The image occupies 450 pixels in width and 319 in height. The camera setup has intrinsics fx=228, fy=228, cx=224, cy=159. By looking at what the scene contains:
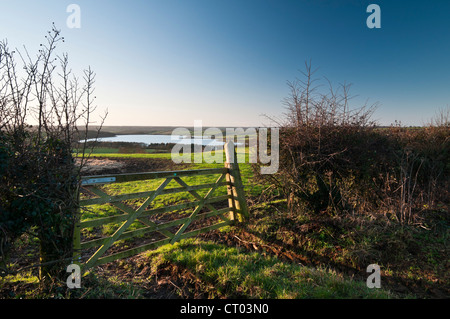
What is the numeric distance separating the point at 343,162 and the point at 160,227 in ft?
16.1

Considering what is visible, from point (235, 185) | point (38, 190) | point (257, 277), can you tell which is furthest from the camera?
point (235, 185)

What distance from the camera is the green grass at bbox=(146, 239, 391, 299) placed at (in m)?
3.26

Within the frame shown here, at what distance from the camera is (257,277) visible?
11.9 ft

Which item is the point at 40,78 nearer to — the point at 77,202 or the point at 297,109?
the point at 77,202

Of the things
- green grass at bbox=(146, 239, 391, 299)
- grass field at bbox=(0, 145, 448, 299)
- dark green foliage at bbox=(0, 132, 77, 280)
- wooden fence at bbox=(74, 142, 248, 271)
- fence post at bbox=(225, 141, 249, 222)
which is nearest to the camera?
dark green foliage at bbox=(0, 132, 77, 280)

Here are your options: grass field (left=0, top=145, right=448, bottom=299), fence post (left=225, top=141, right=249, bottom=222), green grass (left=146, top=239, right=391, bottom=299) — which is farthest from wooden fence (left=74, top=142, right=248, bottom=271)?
green grass (left=146, top=239, right=391, bottom=299)

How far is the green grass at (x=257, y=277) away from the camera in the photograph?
128 inches

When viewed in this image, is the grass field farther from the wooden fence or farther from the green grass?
the wooden fence

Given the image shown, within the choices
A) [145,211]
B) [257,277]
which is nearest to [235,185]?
[145,211]

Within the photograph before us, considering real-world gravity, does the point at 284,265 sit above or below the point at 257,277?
below

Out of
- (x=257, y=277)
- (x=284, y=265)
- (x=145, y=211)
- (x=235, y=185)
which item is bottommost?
(x=284, y=265)

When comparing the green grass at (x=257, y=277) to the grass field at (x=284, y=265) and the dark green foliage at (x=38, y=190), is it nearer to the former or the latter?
the grass field at (x=284, y=265)

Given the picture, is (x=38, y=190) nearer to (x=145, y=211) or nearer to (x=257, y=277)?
(x=145, y=211)

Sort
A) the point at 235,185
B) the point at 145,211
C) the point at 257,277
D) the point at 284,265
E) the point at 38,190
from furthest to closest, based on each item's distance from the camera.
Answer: the point at 235,185, the point at 145,211, the point at 284,265, the point at 257,277, the point at 38,190
